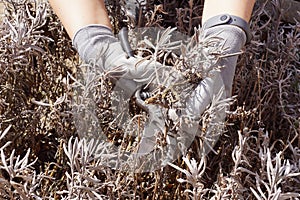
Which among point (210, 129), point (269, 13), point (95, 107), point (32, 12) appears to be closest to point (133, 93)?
point (95, 107)

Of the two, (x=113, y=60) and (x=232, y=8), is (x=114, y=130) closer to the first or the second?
(x=113, y=60)

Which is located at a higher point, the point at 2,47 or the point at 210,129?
the point at 2,47

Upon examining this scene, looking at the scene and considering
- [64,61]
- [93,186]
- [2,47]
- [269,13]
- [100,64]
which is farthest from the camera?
[269,13]

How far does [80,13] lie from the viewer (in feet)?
5.62

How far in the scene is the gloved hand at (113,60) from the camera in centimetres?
150

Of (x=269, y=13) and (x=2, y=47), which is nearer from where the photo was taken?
(x=2, y=47)

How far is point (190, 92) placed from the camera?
1.50m

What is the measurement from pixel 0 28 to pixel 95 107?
44 centimetres

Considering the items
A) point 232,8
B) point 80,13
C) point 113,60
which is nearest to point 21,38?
point 80,13

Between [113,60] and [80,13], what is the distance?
8.7 inches

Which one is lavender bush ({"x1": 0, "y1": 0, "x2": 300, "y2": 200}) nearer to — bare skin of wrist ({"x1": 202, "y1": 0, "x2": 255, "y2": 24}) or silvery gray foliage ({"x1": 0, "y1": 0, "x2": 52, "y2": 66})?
silvery gray foliage ({"x1": 0, "y1": 0, "x2": 52, "y2": 66})

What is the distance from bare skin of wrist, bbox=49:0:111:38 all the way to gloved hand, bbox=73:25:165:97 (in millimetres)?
25

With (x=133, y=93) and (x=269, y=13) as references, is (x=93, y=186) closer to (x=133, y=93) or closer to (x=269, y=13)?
(x=133, y=93)

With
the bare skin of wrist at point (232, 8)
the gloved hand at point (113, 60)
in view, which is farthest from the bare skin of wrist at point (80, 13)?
the bare skin of wrist at point (232, 8)
